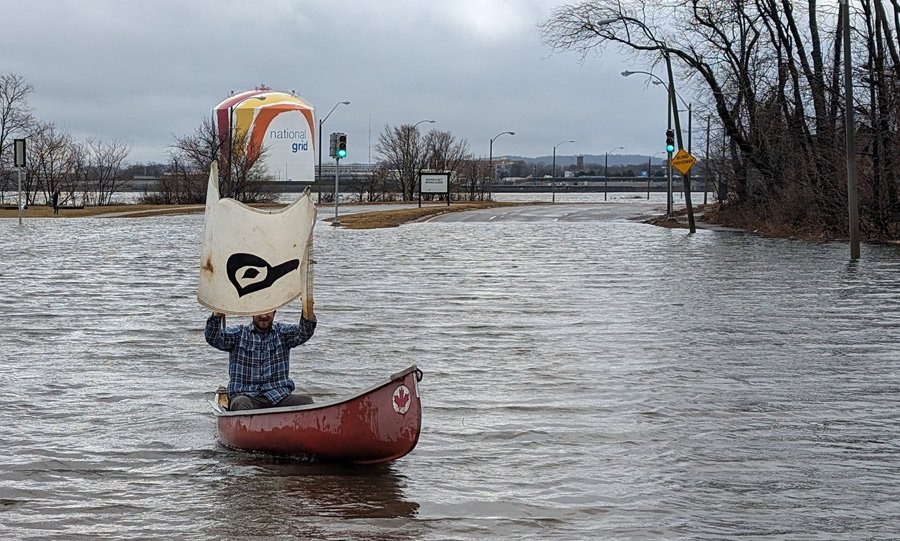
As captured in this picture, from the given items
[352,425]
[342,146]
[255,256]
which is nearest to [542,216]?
[342,146]

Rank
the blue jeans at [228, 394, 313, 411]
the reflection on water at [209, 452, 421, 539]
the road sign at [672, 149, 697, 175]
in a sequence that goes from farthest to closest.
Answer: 1. the road sign at [672, 149, 697, 175]
2. the blue jeans at [228, 394, 313, 411]
3. the reflection on water at [209, 452, 421, 539]

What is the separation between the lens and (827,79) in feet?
130

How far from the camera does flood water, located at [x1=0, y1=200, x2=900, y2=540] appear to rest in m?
7.36

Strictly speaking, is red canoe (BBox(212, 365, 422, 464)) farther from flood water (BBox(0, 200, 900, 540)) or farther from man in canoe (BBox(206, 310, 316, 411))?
man in canoe (BBox(206, 310, 316, 411))

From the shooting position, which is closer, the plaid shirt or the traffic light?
the plaid shirt

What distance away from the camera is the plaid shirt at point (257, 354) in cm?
901

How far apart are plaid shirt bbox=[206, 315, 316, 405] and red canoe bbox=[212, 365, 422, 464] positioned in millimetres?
409

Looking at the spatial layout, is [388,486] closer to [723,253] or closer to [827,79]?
[723,253]

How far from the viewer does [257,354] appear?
902 cm

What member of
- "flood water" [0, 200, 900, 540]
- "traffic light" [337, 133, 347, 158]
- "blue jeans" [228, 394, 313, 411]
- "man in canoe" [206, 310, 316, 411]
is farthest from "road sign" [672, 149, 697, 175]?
"blue jeans" [228, 394, 313, 411]

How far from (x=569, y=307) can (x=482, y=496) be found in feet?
34.4

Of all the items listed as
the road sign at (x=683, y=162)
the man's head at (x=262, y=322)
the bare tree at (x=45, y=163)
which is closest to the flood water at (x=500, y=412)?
the man's head at (x=262, y=322)

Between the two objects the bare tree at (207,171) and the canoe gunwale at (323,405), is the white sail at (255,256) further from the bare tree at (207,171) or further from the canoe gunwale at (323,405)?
the bare tree at (207,171)

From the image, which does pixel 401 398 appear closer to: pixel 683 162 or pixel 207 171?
pixel 683 162
